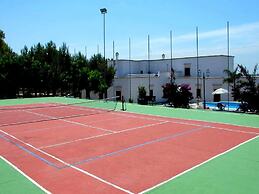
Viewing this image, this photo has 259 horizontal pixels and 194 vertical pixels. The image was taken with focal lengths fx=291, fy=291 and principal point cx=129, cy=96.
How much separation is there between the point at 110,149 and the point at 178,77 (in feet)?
109

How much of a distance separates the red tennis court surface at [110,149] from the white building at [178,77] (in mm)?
23866

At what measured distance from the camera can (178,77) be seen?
4188 centimetres

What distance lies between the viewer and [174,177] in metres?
7.11

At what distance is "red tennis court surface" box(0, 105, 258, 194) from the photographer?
7.06 m

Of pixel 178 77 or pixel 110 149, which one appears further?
pixel 178 77

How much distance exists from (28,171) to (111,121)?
27.9ft

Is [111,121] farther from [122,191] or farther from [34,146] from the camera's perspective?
[122,191]

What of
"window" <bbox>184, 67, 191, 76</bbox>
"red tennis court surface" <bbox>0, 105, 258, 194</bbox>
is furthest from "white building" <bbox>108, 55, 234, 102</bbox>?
"red tennis court surface" <bbox>0, 105, 258, 194</bbox>

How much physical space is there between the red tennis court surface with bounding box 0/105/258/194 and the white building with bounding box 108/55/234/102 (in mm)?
23866

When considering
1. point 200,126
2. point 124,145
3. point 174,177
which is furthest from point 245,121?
point 174,177

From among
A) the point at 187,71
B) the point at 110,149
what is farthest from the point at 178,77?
the point at 110,149

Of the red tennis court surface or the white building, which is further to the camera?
the white building

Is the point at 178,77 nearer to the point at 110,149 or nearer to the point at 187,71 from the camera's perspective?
the point at 187,71

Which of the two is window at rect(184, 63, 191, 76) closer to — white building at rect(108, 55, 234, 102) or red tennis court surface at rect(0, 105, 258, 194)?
white building at rect(108, 55, 234, 102)
